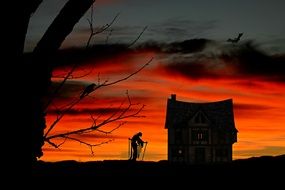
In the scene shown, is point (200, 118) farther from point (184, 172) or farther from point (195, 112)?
point (184, 172)

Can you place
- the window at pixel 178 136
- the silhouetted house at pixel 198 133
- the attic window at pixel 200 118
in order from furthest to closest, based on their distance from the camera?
1. the attic window at pixel 200 118
2. the window at pixel 178 136
3. the silhouetted house at pixel 198 133

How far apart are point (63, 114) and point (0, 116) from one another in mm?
1089

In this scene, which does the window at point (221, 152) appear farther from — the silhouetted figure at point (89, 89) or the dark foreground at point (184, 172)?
the silhouetted figure at point (89, 89)

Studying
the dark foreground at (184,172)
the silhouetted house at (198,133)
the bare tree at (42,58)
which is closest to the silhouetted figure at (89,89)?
the bare tree at (42,58)

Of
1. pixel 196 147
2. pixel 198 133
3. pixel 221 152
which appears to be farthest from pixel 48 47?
pixel 221 152

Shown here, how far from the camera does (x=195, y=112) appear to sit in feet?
206

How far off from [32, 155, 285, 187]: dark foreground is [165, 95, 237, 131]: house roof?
5246cm

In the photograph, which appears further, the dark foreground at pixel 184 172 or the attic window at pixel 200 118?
the attic window at pixel 200 118

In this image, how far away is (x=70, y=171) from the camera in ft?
31.5

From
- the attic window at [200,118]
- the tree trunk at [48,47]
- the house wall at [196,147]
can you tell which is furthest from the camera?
the attic window at [200,118]

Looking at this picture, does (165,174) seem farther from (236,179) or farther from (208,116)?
(208,116)

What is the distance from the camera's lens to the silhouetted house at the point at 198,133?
6128 cm

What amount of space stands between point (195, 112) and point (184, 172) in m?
53.9

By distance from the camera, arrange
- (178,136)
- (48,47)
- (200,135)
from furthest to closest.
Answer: (200,135) → (178,136) → (48,47)
